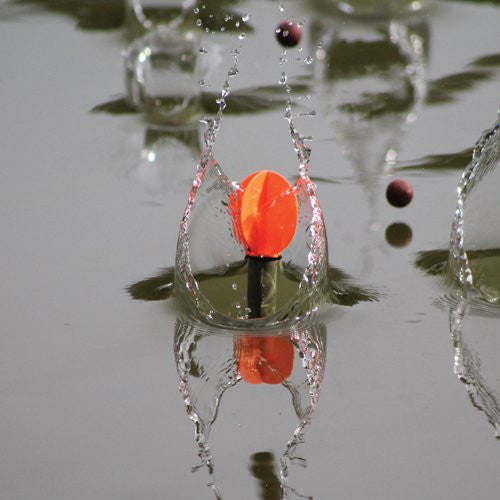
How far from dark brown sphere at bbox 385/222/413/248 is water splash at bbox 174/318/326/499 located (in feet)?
1.28

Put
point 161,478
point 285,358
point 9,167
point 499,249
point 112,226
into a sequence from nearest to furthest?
point 161,478 < point 285,358 < point 499,249 < point 112,226 < point 9,167

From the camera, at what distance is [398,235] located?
1858mm

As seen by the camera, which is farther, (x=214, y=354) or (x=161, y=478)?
(x=214, y=354)

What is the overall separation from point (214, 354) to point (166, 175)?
2.65ft

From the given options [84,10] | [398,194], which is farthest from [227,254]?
[84,10]

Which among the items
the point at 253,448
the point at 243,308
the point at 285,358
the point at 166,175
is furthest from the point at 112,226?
the point at 253,448

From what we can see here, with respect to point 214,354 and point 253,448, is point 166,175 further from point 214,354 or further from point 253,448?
point 253,448

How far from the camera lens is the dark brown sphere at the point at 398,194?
197cm

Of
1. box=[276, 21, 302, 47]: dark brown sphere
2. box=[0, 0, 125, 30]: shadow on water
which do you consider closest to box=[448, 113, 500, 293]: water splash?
box=[276, 21, 302, 47]: dark brown sphere

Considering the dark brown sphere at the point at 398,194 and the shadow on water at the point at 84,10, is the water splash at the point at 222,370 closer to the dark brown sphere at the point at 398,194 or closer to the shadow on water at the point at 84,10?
the dark brown sphere at the point at 398,194

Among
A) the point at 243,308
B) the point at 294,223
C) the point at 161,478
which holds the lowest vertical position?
the point at 161,478

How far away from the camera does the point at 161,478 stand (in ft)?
3.72

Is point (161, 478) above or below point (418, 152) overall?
below

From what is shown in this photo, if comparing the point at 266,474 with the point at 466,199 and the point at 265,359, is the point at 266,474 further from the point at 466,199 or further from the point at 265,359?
the point at 466,199
